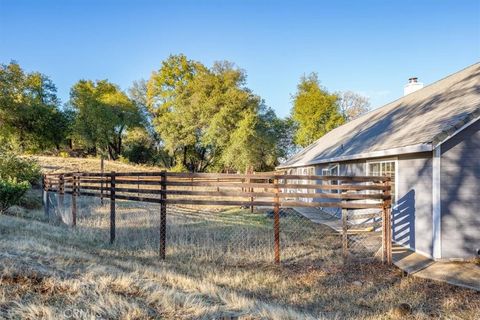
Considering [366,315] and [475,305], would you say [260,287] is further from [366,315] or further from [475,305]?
[475,305]

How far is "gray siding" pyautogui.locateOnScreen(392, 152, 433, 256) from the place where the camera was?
7.26m

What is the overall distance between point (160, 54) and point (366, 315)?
45284 mm

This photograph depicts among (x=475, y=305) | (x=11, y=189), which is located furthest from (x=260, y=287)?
(x=11, y=189)

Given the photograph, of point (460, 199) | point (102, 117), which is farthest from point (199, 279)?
point (102, 117)

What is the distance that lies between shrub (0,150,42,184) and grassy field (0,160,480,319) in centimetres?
725

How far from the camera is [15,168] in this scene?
1558 cm

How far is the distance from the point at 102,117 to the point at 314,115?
939 inches

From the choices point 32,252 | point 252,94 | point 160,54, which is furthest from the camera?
point 160,54

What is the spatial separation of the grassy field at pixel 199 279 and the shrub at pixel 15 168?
7252 mm

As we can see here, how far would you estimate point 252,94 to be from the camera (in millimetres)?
36000

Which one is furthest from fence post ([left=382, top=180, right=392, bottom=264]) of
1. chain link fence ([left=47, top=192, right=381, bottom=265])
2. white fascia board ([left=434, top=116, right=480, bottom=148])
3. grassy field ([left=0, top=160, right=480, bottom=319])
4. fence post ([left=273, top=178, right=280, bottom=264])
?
fence post ([left=273, top=178, right=280, bottom=264])

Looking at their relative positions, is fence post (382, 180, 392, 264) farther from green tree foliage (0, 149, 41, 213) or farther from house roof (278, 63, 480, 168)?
green tree foliage (0, 149, 41, 213)

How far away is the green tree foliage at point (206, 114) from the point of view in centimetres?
3256

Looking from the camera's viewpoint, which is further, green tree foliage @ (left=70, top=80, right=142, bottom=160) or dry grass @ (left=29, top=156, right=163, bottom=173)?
green tree foliage @ (left=70, top=80, right=142, bottom=160)
